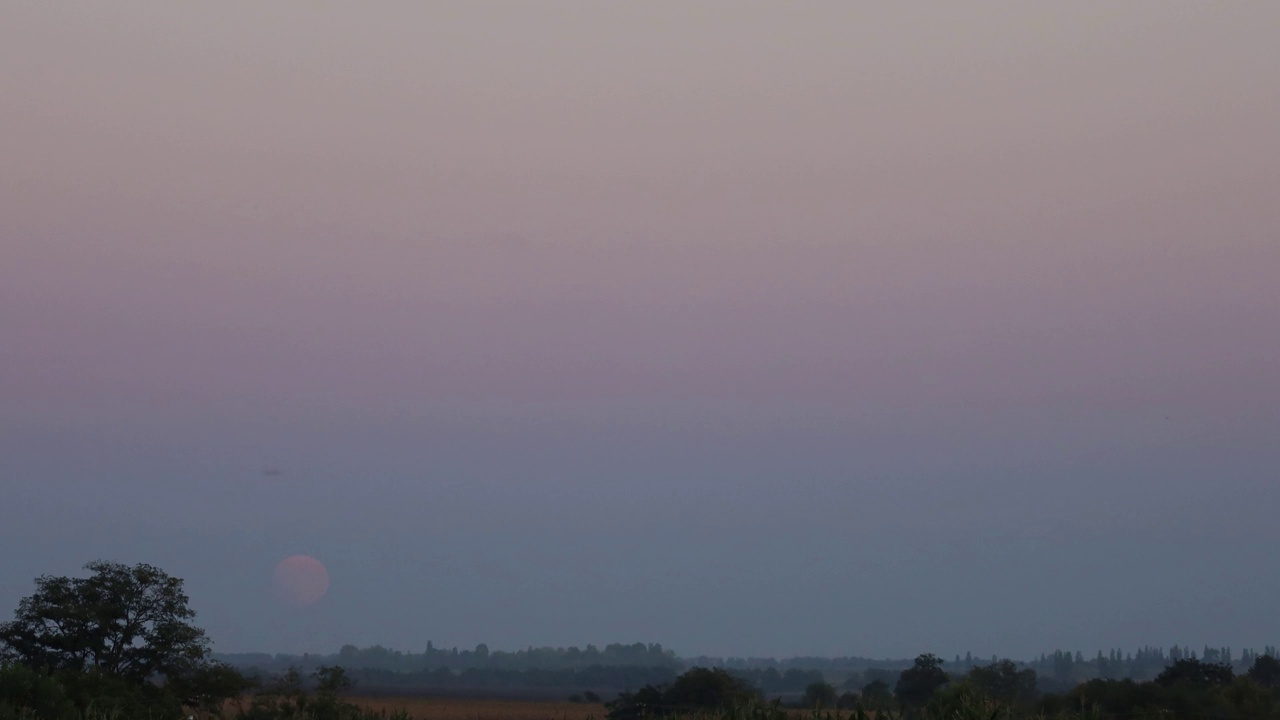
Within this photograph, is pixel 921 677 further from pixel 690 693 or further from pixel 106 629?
pixel 106 629

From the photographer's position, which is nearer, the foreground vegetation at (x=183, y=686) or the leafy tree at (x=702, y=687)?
the foreground vegetation at (x=183, y=686)

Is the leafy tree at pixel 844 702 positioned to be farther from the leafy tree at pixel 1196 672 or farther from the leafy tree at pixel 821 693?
the leafy tree at pixel 1196 672

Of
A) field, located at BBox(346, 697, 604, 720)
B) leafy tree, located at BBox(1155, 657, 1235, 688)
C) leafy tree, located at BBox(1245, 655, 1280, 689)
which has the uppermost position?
leafy tree, located at BBox(1155, 657, 1235, 688)

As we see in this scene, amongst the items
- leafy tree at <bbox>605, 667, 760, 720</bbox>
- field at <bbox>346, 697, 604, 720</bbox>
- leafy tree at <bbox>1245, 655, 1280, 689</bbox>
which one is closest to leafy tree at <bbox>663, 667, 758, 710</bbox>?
leafy tree at <bbox>605, 667, 760, 720</bbox>

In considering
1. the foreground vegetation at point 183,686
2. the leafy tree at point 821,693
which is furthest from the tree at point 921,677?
the foreground vegetation at point 183,686

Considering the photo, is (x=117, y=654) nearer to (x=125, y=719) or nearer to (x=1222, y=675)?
(x=125, y=719)

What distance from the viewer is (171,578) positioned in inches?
1703

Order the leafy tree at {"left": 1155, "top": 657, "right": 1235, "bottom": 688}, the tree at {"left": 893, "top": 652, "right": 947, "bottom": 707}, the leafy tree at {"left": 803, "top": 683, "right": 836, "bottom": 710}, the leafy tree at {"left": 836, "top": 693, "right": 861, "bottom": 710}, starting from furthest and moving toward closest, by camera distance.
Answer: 1. the tree at {"left": 893, "top": 652, "right": 947, "bottom": 707}
2. the leafy tree at {"left": 1155, "top": 657, "right": 1235, "bottom": 688}
3. the leafy tree at {"left": 803, "top": 683, "right": 836, "bottom": 710}
4. the leafy tree at {"left": 836, "top": 693, "right": 861, "bottom": 710}

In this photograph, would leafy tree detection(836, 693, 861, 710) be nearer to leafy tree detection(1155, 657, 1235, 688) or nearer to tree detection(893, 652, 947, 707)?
leafy tree detection(1155, 657, 1235, 688)

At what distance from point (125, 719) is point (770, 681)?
573 feet

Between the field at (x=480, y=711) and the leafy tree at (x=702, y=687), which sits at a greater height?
the leafy tree at (x=702, y=687)

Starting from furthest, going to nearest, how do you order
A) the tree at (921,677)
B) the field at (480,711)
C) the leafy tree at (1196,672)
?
1. the tree at (921,677)
2. the leafy tree at (1196,672)
3. the field at (480,711)

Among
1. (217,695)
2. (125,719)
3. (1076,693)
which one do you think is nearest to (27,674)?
(125,719)

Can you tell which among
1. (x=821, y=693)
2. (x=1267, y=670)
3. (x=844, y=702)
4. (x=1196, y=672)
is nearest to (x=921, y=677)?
(x=1196, y=672)
